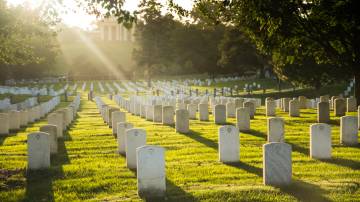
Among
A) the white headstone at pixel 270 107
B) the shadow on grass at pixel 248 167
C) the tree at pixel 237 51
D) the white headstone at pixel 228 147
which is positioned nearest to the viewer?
the shadow on grass at pixel 248 167

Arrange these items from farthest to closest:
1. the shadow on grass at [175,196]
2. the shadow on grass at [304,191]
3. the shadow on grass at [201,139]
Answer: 1. the shadow on grass at [201,139]
2. the shadow on grass at [175,196]
3. the shadow on grass at [304,191]

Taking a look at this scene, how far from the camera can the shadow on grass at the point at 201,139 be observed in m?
14.8

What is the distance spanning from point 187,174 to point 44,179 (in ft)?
10.7

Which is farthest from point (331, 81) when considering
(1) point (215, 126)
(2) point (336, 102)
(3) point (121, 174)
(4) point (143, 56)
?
(4) point (143, 56)

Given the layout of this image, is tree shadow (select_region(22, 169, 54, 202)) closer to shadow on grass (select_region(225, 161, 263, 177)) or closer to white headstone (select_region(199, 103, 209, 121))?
shadow on grass (select_region(225, 161, 263, 177))

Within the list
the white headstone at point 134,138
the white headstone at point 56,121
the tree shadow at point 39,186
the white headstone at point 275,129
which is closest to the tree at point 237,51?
the white headstone at point 56,121

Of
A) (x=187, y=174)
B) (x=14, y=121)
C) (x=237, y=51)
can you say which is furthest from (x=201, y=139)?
(x=237, y=51)

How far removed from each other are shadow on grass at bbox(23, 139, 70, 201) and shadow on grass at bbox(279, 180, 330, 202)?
4574 mm

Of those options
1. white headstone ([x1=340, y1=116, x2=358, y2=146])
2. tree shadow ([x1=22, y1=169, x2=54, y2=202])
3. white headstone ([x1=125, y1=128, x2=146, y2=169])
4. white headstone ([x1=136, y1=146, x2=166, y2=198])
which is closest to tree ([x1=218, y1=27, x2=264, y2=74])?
white headstone ([x1=340, y1=116, x2=358, y2=146])

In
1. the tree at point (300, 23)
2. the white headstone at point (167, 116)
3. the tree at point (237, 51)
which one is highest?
the tree at point (237, 51)

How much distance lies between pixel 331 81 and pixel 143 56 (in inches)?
2133

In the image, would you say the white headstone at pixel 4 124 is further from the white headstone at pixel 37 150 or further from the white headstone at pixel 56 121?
the white headstone at pixel 37 150

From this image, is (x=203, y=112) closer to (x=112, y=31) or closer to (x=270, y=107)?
(x=270, y=107)

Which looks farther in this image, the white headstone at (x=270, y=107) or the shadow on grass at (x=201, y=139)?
the white headstone at (x=270, y=107)
